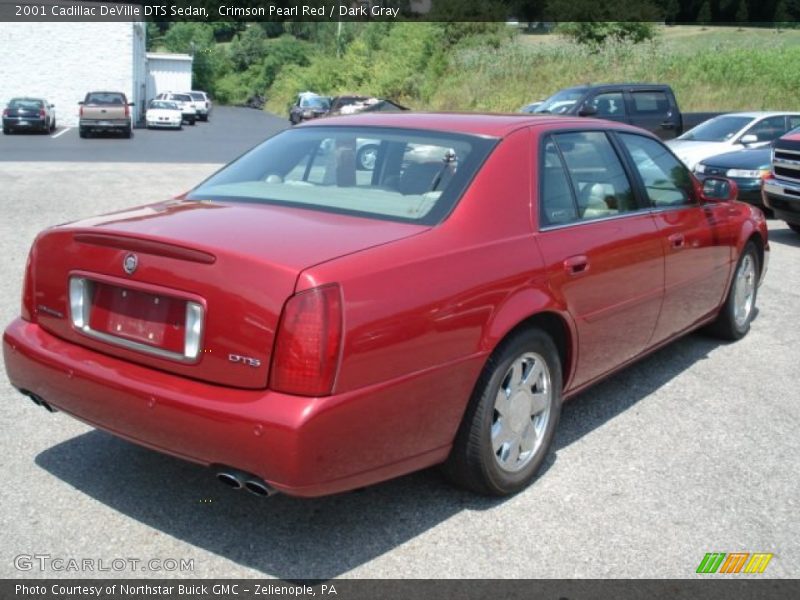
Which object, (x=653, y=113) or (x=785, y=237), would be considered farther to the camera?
(x=653, y=113)

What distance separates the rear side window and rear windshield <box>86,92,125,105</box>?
32692 mm

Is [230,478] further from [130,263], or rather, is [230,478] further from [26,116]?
[26,116]

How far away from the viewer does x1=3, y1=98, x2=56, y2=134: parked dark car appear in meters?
32.7

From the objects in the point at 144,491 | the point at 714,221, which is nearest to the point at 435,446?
the point at 144,491

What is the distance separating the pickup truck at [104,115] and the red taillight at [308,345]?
32986 mm

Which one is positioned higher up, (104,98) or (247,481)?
(247,481)

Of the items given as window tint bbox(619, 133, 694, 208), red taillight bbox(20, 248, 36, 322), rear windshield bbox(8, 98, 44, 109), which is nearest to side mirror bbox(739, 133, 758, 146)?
window tint bbox(619, 133, 694, 208)

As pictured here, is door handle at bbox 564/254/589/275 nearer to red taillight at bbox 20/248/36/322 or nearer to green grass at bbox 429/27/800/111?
red taillight at bbox 20/248/36/322

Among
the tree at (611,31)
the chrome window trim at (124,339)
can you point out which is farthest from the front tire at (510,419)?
the tree at (611,31)

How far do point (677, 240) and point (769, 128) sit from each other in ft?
39.5

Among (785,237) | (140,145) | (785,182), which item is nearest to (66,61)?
(140,145)

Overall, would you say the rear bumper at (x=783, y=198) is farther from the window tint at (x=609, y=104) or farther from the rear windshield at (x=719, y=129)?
the window tint at (x=609, y=104)

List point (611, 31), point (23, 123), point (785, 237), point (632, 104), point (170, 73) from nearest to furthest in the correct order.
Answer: point (785, 237), point (632, 104), point (23, 123), point (611, 31), point (170, 73)

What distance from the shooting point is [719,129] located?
A: 1612 cm
